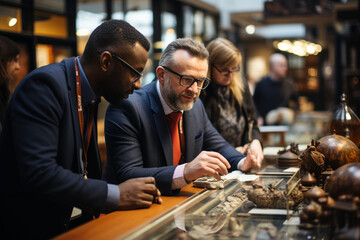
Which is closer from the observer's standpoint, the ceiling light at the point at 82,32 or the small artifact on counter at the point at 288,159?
the small artifact on counter at the point at 288,159

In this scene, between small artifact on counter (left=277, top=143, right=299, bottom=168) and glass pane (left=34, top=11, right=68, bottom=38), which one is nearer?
small artifact on counter (left=277, top=143, right=299, bottom=168)

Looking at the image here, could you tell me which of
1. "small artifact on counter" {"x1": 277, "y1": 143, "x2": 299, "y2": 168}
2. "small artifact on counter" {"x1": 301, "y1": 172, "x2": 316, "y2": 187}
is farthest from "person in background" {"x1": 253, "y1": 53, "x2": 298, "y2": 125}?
"small artifact on counter" {"x1": 301, "y1": 172, "x2": 316, "y2": 187}

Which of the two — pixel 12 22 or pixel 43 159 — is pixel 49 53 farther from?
pixel 43 159

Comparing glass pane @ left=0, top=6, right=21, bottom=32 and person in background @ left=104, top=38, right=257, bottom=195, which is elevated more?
glass pane @ left=0, top=6, right=21, bottom=32

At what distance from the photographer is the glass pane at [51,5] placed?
5782mm

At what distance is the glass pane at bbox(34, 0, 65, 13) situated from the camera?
5.78 m

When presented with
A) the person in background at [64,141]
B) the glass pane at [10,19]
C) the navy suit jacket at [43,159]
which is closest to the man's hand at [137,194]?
the person in background at [64,141]

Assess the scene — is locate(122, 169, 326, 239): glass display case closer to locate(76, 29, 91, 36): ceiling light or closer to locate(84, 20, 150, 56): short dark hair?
locate(84, 20, 150, 56): short dark hair

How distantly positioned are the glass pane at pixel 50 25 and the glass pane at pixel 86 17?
30cm

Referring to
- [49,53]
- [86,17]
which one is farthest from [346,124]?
[86,17]

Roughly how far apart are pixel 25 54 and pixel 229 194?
448 centimetres

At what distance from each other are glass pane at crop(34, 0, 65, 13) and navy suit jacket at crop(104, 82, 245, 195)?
154 inches

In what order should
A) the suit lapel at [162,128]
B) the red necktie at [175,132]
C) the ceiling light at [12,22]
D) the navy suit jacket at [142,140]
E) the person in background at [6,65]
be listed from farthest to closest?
the ceiling light at [12,22], the person in background at [6,65], the red necktie at [175,132], the suit lapel at [162,128], the navy suit jacket at [142,140]

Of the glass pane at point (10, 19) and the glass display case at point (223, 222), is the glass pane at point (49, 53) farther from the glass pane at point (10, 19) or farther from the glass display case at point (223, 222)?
the glass display case at point (223, 222)
